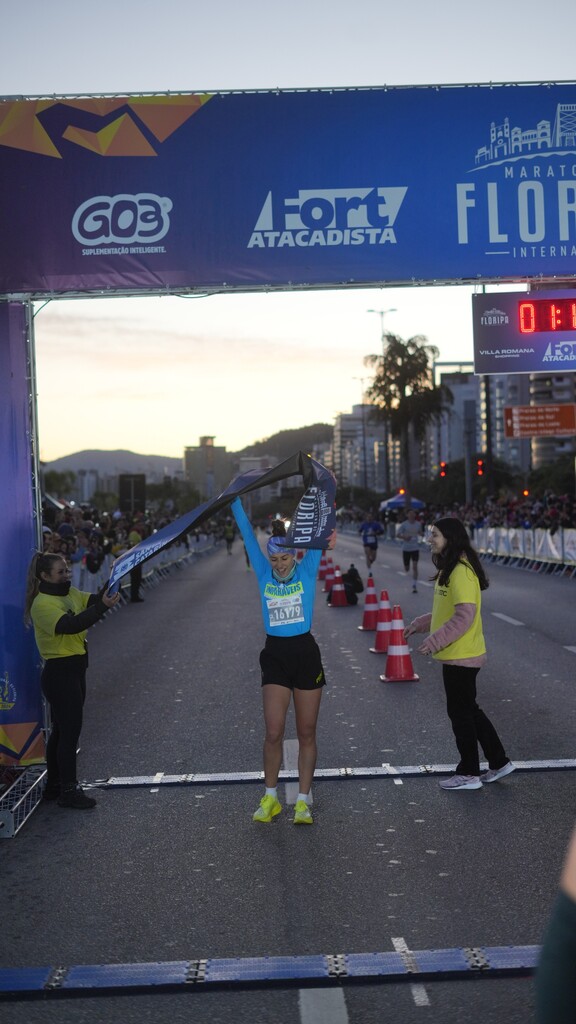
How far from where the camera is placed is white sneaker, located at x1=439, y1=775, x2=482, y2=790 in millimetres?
7879

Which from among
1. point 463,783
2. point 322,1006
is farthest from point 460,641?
point 322,1006

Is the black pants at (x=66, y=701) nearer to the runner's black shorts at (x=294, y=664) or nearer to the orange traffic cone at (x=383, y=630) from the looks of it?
the runner's black shorts at (x=294, y=664)

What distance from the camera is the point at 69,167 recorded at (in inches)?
363

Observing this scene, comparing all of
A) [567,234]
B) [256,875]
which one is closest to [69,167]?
[567,234]

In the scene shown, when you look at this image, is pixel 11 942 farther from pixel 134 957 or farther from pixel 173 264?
pixel 173 264

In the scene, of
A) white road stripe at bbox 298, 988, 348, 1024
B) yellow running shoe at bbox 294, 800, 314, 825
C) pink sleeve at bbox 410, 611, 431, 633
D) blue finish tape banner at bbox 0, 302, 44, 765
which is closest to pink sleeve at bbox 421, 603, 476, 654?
pink sleeve at bbox 410, 611, 431, 633

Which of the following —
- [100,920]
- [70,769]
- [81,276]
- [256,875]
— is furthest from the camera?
[81,276]

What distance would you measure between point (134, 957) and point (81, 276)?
5820 millimetres

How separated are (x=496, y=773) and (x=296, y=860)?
222cm

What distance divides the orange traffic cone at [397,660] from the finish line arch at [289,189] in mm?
4889

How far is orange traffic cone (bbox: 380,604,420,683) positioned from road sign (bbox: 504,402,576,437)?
50.6 meters

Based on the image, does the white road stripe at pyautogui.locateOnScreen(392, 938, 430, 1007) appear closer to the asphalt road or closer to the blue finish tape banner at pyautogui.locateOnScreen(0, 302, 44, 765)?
the asphalt road

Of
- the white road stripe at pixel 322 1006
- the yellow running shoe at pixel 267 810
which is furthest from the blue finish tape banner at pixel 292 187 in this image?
the white road stripe at pixel 322 1006

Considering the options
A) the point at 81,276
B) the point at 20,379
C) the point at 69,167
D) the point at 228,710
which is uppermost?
the point at 69,167
